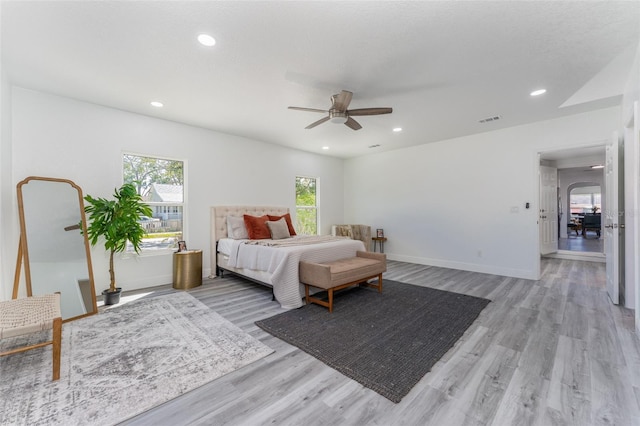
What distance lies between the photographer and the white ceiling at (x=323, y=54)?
1.85 metres

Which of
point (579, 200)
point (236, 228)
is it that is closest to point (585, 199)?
point (579, 200)

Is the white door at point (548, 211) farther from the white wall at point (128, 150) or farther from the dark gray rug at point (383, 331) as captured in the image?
the white wall at point (128, 150)

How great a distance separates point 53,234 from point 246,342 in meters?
2.70

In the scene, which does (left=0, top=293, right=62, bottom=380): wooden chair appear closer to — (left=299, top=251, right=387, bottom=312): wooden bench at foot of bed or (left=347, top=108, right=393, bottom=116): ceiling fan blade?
(left=299, top=251, right=387, bottom=312): wooden bench at foot of bed

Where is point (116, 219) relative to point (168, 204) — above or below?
below

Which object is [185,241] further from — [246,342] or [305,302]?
[246,342]

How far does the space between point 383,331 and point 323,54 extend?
266cm

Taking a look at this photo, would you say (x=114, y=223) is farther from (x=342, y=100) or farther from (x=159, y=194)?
(x=342, y=100)

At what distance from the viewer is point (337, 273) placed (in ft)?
10.0

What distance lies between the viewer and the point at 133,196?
342 centimetres

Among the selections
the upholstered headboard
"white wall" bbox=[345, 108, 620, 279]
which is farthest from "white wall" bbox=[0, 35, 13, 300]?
"white wall" bbox=[345, 108, 620, 279]

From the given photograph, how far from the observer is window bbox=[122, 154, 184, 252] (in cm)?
390

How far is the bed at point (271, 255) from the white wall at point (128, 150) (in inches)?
7.8

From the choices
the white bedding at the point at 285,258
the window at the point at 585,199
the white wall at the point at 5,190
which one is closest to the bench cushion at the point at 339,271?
the white bedding at the point at 285,258
